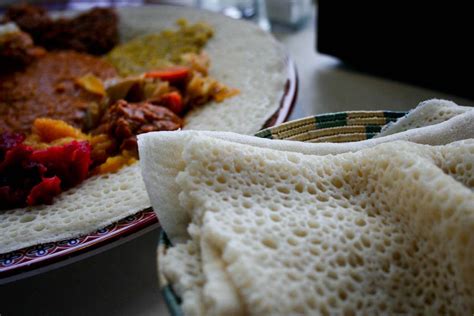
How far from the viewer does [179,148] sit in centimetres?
69

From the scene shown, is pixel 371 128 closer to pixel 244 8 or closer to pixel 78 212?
pixel 78 212

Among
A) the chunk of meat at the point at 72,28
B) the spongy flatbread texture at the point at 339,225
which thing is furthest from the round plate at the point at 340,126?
the chunk of meat at the point at 72,28

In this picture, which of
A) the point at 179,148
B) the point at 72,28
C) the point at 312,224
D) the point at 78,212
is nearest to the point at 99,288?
the point at 78,212

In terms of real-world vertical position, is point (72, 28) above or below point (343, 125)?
below

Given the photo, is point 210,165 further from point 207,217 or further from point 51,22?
point 51,22

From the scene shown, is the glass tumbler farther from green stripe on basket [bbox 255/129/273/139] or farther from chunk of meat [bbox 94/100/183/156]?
green stripe on basket [bbox 255/129/273/139]

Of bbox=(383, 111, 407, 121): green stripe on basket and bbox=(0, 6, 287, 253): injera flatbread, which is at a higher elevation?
bbox=(383, 111, 407, 121): green stripe on basket

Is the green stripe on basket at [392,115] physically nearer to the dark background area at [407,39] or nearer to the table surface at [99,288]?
the table surface at [99,288]

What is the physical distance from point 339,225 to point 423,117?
1.13 ft

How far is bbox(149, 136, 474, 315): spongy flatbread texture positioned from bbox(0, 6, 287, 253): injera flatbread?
0.88 ft

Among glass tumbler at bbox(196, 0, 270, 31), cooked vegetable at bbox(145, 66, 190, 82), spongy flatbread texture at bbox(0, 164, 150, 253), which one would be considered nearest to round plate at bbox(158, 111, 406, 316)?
spongy flatbread texture at bbox(0, 164, 150, 253)

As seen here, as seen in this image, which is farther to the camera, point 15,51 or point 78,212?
point 15,51

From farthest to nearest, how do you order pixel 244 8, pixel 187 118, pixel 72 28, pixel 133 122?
1. pixel 244 8
2. pixel 72 28
3. pixel 187 118
4. pixel 133 122

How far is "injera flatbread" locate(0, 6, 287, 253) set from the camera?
831 millimetres
